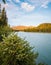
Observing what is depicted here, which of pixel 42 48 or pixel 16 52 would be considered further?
pixel 42 48

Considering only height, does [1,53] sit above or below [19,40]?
below

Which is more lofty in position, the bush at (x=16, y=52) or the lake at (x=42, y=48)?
the bush at (x=16, y=52)

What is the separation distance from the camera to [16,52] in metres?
2.95

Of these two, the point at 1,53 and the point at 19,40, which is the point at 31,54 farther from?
the point at 1,53

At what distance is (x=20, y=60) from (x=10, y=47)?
0.28 metres

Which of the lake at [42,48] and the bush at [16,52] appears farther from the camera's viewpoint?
the lake at [42,48]

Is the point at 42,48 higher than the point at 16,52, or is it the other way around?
the point at 16,52

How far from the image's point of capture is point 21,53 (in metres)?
2.92

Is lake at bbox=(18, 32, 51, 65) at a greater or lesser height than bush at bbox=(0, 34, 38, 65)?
lesser

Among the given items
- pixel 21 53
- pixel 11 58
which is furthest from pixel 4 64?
pixel 21 53

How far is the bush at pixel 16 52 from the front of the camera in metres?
2.93

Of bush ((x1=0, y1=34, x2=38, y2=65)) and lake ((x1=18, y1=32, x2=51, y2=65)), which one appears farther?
lake ((x1=18, y1=32, x2=51, y2=65))

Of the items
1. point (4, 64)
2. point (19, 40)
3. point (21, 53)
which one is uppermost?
point (19, 40)

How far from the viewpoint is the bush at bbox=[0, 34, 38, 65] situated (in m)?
2.93
